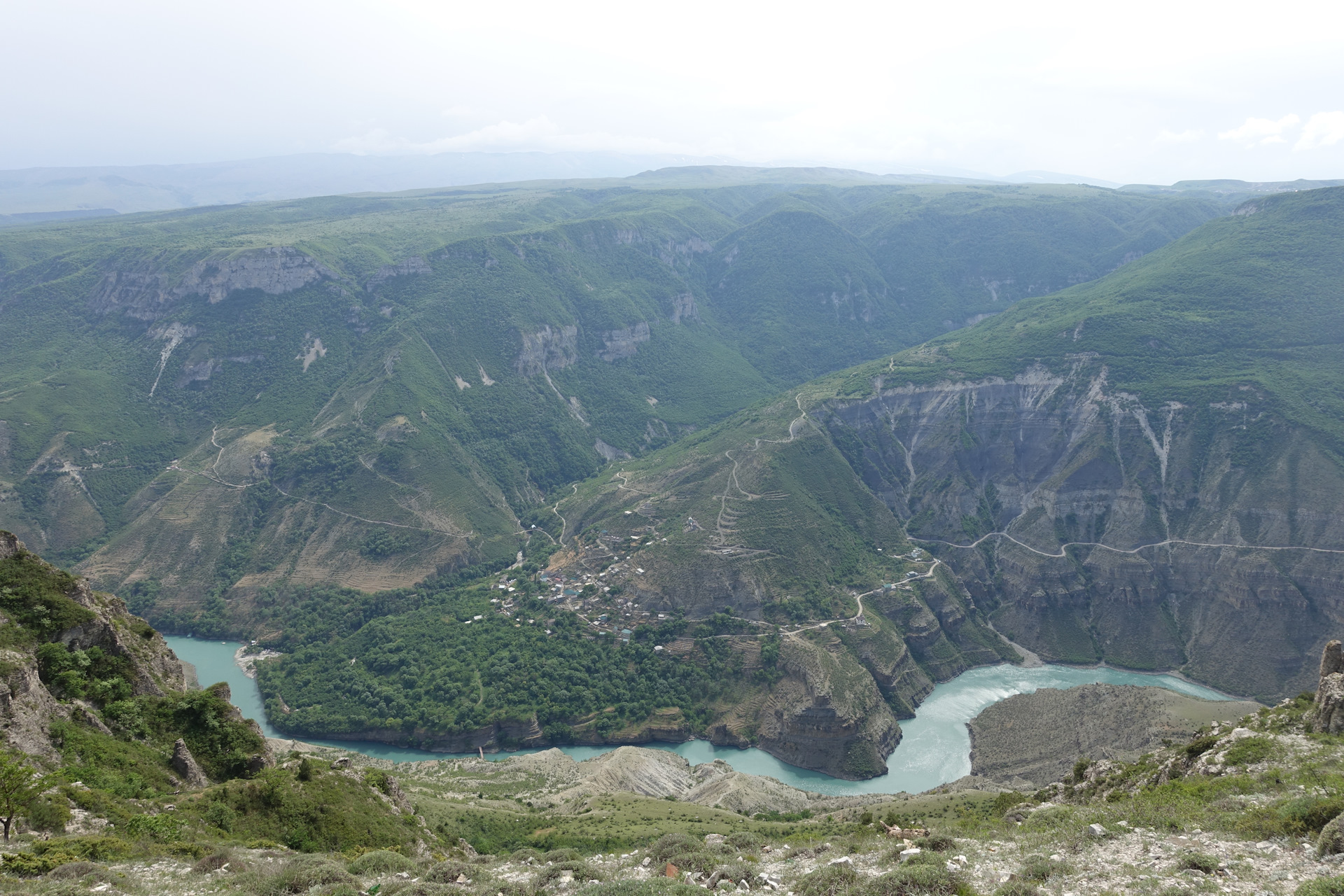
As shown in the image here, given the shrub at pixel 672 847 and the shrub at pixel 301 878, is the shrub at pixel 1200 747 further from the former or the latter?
the shrub at pixel 301 878

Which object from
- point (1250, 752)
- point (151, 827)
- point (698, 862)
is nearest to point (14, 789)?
point (151, 827)

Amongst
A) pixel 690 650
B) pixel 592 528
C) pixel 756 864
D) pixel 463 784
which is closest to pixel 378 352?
pixel 592 528

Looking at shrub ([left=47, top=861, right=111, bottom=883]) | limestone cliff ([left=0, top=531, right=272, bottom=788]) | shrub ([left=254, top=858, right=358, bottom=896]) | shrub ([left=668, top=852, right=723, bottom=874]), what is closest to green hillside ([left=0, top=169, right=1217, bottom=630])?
limestone cliff ([left=0, top=531, right=272, bottom=788])

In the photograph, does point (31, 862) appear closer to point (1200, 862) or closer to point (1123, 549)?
point (1200, 862)

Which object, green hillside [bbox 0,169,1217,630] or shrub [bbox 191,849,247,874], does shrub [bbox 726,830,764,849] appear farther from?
green hillside [bbox 0,169,1217,630]

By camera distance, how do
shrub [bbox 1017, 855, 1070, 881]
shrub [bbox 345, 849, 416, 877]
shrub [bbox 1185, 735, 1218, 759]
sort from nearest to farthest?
shrub [bbox 1017, 855, 1070, 881]
shrub [bbox 345, 849, 416, 877]
shrub [bbox 1185, 735, 1218, 759]

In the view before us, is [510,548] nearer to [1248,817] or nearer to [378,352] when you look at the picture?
[378,352]
